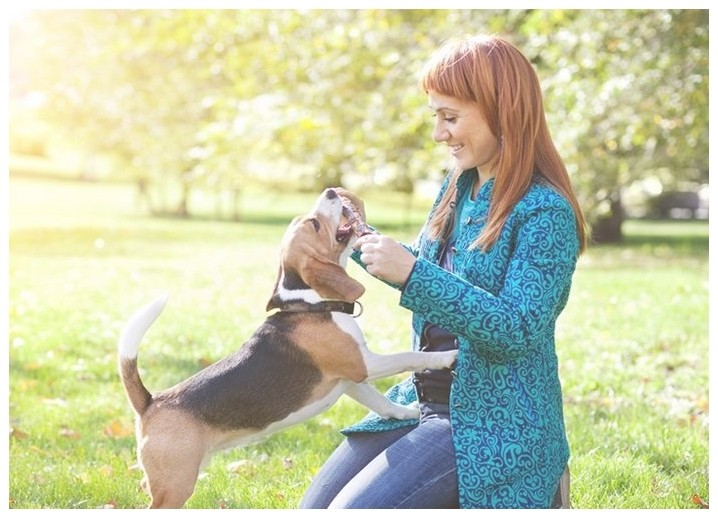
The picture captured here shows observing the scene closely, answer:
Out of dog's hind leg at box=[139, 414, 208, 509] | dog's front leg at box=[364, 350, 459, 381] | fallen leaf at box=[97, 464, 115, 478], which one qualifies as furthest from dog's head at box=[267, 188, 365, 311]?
fallen leaf at box=[97, 464, 115, 478]

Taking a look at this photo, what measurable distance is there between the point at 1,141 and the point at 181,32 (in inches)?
345

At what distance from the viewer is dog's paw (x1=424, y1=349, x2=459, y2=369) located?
3512 millimetres

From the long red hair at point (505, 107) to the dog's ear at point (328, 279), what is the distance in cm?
49

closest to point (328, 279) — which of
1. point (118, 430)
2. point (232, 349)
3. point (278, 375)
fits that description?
point (278, 375)

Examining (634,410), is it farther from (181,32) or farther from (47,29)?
(47,29)

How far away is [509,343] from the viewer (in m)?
3.21

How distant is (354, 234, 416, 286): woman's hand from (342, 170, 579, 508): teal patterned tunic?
3 centimetres

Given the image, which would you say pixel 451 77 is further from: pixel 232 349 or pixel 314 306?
pixel 232 349

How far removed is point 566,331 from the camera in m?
9.06

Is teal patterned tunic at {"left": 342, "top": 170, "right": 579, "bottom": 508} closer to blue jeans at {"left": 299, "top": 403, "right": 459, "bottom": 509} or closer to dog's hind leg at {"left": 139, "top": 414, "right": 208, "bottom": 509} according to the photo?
blue jeans at {"left": 299, "top": 403, "right": 459, "bottom": 509}

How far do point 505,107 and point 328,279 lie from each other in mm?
891

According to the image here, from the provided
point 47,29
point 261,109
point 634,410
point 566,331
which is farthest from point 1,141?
point 47,29

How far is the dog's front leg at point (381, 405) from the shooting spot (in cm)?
370

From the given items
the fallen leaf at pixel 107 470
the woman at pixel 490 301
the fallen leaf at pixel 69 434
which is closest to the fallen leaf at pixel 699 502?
the woman at pixel 490 301
